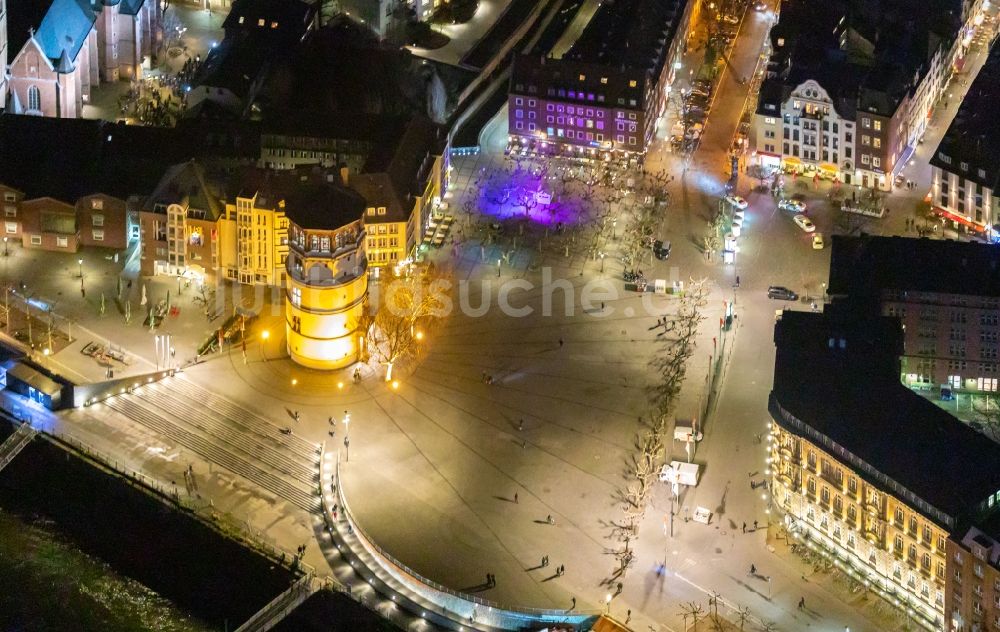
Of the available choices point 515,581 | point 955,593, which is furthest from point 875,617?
point 515,581

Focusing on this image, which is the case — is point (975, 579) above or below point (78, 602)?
above

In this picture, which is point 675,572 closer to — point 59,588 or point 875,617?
point 875,617

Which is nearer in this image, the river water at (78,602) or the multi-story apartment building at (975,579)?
the multi-story apartment building at (975,579)

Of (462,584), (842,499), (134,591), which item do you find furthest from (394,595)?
(842,499)

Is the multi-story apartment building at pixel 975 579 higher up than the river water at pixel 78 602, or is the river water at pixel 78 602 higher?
the multi-story apartment building at pixel 975 579

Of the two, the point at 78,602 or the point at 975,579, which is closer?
the point at 975,579

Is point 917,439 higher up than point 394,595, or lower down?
higher up
